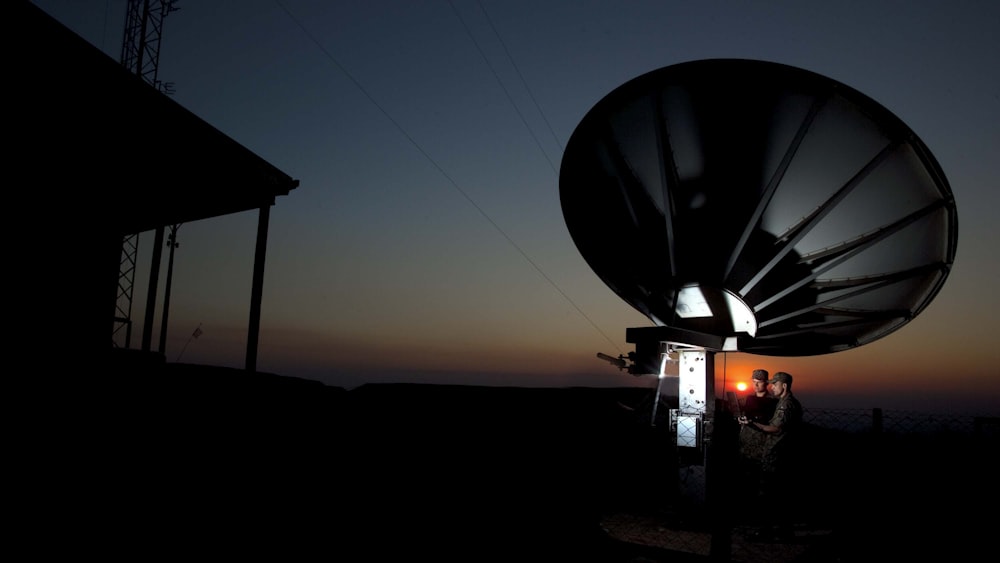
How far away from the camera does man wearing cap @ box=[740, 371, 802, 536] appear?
25.4 ft

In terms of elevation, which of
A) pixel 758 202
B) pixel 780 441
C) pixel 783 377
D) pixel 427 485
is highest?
pixel 758 202

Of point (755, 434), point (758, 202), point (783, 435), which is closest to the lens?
point (783, 435)

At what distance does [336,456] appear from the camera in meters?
7.46

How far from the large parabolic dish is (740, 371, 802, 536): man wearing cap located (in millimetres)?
940

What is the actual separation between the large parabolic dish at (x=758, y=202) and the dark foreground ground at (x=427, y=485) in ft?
7.89

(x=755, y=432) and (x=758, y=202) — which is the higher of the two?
(x=758, y=202)

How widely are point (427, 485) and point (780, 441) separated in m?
4.61

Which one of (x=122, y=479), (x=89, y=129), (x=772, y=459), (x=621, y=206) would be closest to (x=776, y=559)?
(x=772, y=459)

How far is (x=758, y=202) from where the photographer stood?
8078 millimetres

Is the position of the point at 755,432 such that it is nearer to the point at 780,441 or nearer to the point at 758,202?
the point at 780,441

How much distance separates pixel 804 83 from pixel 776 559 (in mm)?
5508

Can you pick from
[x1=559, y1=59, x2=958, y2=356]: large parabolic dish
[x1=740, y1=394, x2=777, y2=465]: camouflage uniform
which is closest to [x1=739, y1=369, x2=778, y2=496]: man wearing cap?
[x1=740, y1=394, x2=777, y2=465]: camouflage uniform

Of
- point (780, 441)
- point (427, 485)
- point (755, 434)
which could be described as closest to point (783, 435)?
point (780, 441)

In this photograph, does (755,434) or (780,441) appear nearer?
(780,441)
